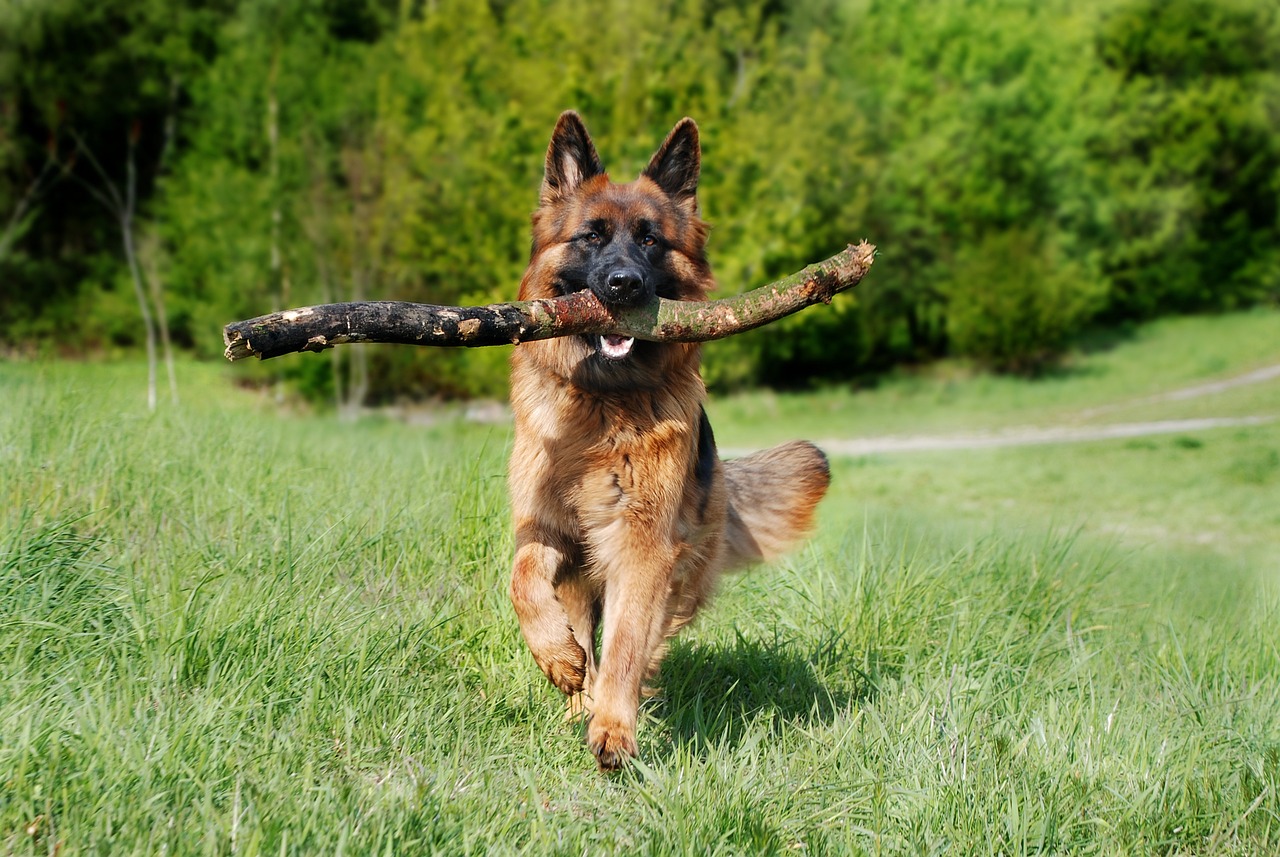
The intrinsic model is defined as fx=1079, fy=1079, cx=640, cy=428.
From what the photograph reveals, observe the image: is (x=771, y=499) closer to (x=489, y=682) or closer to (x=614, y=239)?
(x=614, y=239)

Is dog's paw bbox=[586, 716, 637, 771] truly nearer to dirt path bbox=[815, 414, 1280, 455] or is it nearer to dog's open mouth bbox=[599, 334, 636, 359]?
dog's open mouth bbox=[599, 334, 636, 359]

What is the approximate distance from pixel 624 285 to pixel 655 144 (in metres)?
16.6

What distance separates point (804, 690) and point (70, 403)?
4.78 m

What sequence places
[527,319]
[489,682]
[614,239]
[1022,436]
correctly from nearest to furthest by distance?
[527,319], [489,682], [614,239], [1022,436]

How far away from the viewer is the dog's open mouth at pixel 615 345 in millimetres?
4527

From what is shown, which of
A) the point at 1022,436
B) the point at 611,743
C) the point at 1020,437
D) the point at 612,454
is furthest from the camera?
the point at 1022,436

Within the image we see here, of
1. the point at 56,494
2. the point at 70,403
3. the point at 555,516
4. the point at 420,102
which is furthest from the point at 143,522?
the point at 420,102

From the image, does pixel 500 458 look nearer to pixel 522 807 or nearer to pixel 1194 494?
pixel 522 807

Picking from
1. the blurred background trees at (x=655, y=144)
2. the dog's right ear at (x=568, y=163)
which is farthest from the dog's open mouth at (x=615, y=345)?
the blurred background trees at (x=655, y=144)

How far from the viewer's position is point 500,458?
636 centimetres

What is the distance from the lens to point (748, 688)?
516 cm

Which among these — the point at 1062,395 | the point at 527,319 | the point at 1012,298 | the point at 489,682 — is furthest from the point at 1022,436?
the point at 527,319

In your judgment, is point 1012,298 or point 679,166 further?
point 1012,298

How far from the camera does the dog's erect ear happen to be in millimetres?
5191
